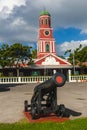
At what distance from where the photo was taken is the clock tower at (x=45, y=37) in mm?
75481

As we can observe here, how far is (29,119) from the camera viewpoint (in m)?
11.1

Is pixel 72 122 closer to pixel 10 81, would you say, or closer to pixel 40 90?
pixel 40 90

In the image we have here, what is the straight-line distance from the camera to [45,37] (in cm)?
7681

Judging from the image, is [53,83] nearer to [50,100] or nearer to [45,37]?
[50,100]

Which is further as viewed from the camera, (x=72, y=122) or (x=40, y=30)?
(x=40, y=30)

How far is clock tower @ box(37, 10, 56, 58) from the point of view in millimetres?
75481

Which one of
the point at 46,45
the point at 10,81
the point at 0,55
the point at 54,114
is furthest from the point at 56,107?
the point at 46,45

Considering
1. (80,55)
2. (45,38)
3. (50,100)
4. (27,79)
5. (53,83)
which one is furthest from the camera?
(45,38)

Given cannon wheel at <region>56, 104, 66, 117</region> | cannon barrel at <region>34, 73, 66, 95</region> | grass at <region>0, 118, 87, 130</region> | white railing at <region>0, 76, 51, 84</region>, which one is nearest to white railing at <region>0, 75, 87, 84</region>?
white railing at <region>0, 76, 51, 84</region>

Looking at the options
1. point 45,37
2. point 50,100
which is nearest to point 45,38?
point 45,37

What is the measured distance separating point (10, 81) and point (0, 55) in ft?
35.7

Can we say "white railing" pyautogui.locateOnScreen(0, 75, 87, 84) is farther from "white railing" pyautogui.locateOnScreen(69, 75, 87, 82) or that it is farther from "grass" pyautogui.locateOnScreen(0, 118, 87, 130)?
"grass" pyautogui.locateOnScreen(0, 118, 87, 130)

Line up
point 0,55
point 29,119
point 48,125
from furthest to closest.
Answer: point 0,55
point 29,119
point 48,125

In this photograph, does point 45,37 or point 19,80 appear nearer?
point 19,80
